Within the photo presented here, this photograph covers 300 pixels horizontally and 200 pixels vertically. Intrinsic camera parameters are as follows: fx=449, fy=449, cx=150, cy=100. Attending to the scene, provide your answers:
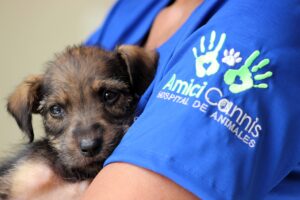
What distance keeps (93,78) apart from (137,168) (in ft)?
1.94

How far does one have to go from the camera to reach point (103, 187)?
91cm

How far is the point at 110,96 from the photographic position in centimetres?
141

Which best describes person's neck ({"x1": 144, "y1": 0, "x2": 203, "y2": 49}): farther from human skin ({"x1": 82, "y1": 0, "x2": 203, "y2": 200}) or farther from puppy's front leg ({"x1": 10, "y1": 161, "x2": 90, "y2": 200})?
human skin ({"x1": 82, "y1": 0, "x2": 203, "y2": 200})

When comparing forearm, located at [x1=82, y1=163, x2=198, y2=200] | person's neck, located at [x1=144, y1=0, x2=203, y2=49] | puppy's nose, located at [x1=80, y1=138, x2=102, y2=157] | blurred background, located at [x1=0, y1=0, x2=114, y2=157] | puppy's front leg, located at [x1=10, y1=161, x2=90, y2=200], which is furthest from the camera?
blurred background, located at [x1=0, y1=0, x2=114, y2=157]

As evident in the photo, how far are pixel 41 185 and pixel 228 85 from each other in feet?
2.53

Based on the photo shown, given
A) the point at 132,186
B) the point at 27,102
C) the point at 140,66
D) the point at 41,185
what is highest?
the point at 140,66

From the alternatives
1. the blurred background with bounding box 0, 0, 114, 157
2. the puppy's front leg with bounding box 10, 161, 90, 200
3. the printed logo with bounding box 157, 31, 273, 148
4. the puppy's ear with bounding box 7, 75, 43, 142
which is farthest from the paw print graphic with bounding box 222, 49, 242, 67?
the blurred background with bounding box 0, 0, 114, 157


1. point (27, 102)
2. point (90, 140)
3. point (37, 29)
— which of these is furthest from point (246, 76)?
point (37, 29)

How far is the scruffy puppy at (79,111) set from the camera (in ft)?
4.41

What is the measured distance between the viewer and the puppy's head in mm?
1314

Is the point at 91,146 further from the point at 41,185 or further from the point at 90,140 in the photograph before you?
the point at 41,185

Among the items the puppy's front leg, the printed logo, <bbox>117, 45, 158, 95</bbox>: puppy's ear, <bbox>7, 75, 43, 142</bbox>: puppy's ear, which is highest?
the printed logo

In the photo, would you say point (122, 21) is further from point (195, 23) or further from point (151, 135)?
point (151, 135)

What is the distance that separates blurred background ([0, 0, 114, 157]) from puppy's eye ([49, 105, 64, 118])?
1.52m
